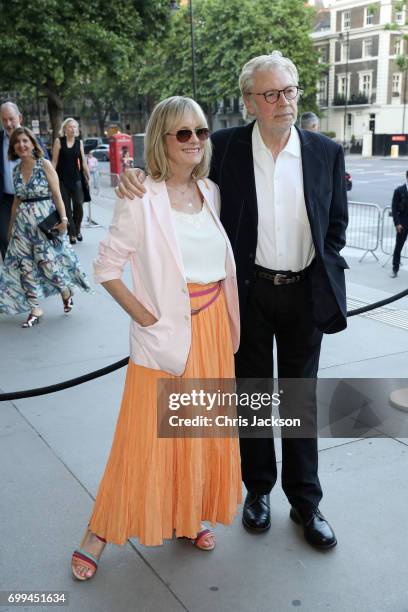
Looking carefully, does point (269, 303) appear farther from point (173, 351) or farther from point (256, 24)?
point (256, 24)

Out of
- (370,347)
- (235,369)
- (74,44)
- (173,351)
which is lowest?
(370,347)

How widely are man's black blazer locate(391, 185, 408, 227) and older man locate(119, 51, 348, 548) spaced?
6.00 metres

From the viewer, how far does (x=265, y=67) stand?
2576mm

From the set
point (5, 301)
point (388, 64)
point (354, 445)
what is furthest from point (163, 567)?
point (388, 64)

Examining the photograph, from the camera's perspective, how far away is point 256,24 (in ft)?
152

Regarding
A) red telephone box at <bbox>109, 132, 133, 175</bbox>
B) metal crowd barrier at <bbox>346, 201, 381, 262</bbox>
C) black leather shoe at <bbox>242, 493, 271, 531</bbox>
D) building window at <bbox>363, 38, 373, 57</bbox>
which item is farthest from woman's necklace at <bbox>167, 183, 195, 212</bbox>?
building window at <bbox>363, 38, 373, 57</bbox>

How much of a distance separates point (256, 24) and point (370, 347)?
45.9 m

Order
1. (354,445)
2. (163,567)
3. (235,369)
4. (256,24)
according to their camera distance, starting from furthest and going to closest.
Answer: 1. (256,24)
2. (354,445)
3. (235,369)
4. (163,567)

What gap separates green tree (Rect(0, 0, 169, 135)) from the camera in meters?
20.3

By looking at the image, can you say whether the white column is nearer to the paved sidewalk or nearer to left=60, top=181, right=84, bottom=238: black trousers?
left=60, top=181, right=84, bottom=238: black trousers

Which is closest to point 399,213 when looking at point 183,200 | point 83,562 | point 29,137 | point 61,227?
point 61,227

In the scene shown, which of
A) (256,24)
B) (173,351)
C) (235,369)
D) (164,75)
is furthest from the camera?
(164,75)

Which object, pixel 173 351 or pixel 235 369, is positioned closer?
pixel 173 351

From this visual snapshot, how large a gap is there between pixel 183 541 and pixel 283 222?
150cm
